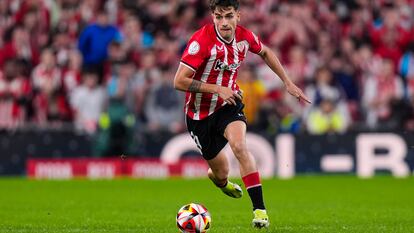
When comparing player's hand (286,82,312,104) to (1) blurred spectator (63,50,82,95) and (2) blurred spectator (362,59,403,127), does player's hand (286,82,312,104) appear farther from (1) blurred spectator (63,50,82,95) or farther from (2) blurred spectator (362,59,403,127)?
(1) blurred spectator (63,50,82,95)

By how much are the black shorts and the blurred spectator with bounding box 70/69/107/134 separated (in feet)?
30.2

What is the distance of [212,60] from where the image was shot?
33.2 ft

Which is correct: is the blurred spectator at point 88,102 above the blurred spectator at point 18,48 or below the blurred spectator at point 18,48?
below

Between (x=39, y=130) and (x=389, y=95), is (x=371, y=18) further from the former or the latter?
(x=39, y=130)

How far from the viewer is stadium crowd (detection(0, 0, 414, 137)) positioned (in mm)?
19734

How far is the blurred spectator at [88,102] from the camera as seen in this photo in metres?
19.7

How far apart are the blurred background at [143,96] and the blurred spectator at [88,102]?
24 mm

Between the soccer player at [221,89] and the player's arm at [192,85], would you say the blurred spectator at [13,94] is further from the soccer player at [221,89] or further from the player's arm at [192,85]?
the player's arm at [192,85]

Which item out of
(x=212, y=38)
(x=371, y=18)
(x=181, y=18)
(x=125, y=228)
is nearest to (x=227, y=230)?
(x=125, y=228)

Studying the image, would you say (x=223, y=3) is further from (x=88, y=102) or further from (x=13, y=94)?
(x=13, y=94)

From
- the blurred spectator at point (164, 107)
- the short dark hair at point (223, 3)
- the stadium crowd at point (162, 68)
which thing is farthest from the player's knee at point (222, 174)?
the blurred spectator at point (164, 107)

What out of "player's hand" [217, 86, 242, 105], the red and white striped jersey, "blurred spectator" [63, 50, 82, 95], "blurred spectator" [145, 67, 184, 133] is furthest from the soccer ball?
"blurred spectator" [63, 50, 82, 95]

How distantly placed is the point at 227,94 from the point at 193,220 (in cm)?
134

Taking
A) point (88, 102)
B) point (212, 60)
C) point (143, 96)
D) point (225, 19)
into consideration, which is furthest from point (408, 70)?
point (225, 19)
